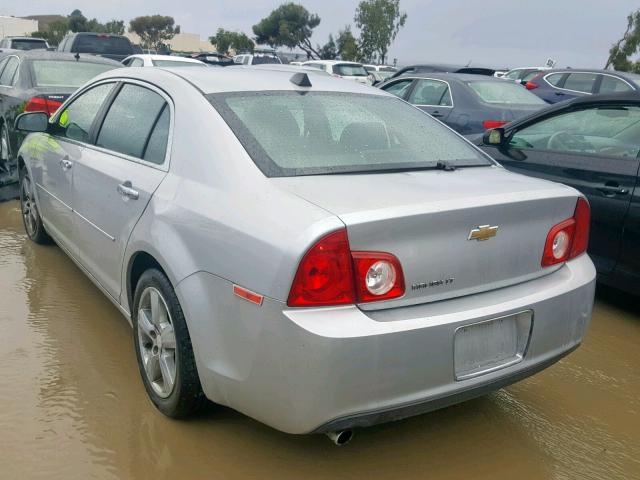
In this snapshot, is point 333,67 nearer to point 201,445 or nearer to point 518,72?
point 518,72

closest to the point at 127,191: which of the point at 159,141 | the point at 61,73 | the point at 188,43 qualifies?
the point at 159,141

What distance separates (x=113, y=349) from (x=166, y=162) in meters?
1.22

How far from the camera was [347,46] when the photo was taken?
48375 mm

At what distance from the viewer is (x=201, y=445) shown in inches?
110

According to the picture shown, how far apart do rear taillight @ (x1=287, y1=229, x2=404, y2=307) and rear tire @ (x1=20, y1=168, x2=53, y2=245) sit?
11.8ft

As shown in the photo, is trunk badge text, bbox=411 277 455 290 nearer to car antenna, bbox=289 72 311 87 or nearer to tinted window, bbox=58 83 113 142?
car antenna, bbox=289 72 311 87

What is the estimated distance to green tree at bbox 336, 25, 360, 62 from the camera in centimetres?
4750

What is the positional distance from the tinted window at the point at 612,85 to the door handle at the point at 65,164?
33.2ft

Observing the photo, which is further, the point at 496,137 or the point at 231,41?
the point at 231,41

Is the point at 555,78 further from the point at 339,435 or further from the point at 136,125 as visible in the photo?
the point at 339,435

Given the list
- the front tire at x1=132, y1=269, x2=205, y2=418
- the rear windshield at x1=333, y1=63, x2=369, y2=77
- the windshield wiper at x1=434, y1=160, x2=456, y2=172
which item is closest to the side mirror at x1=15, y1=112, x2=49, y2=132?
the front tire at x1=132, y1=269, x2=205, y2=418

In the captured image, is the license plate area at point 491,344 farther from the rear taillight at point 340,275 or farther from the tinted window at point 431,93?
the tinted window at point 431,93

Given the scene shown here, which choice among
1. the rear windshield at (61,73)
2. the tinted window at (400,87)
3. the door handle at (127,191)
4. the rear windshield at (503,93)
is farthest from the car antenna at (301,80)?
the tinted window at (400,87)

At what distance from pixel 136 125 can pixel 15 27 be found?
83035mm
